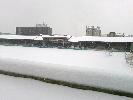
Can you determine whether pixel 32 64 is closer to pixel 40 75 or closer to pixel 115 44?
pixel 40 75

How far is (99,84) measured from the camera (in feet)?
12.2

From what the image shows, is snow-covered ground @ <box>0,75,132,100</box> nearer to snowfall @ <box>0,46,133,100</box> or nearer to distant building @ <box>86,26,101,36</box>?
snowfall @ <box>0,46,133,100</box>

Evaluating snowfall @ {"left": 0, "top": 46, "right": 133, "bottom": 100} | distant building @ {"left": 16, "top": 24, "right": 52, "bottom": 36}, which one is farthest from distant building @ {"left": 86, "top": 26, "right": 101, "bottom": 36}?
snowfall @ {"left": 0, "top": 46, "right": 133, "bottom": 100}

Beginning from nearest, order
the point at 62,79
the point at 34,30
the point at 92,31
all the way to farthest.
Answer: the point at 62,79
the point at 92,31
the point at 34,30

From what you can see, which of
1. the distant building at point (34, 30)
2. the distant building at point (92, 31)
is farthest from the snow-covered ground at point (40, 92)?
the distant building at point (34, 30)

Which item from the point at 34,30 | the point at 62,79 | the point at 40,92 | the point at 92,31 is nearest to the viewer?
the point at 40,92

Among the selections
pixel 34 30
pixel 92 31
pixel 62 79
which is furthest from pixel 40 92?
pixel 34 30

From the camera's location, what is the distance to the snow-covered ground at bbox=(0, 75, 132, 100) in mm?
3732

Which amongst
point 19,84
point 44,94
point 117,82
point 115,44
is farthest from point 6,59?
point 115,44

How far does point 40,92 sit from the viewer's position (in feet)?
13.1

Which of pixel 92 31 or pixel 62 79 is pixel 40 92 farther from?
pixel 92 31

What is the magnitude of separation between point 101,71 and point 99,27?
59457 millimetres

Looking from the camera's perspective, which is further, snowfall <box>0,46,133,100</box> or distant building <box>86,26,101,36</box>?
distant building <box>86,26,101,36</box>

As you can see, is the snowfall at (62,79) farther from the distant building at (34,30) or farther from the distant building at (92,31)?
the distant building at (34,30)
